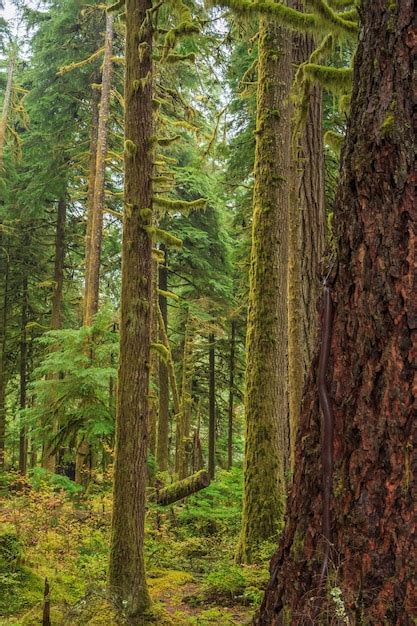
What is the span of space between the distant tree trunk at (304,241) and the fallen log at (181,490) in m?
3.57

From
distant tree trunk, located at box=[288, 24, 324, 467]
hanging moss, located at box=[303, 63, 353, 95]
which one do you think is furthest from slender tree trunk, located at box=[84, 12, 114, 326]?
hanging moss, located at box=[303, 63, 353, 95]

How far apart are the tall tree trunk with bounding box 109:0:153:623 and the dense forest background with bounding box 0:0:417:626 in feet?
0.08

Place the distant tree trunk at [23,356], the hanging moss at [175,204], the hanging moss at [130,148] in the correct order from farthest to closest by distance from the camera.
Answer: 1. the distant tree trunk at [23,356]
2. the hanging moss at [175,204]
3. the hanging moss at [130,148]

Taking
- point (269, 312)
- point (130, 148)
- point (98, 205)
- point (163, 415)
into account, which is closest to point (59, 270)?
point (98, 205)

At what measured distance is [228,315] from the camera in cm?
1880

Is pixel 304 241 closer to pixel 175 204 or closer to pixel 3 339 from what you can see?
pixel 175 204

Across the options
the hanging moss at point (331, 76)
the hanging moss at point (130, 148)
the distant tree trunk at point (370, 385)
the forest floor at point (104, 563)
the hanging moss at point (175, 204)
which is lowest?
the forest floor at point (104, 563)

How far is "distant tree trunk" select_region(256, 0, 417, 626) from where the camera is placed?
1.51 metres

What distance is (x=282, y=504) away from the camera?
7203 mm

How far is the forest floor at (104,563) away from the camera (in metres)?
5.10

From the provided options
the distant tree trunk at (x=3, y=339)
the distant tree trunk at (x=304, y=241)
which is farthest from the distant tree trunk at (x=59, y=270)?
the distant tree trunk at (x=304, y=241)

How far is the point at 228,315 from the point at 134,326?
1256cm

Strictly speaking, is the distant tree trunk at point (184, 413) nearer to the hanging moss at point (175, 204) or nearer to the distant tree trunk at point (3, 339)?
the distant tree trunk at point (3, 339)

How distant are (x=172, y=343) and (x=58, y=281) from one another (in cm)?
502
